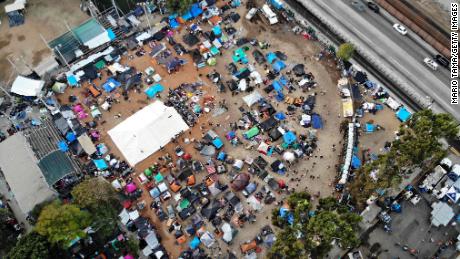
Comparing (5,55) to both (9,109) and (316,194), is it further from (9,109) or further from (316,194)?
(316,194)

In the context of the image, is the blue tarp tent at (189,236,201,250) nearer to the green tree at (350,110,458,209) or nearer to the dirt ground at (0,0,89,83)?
the green tree at (350,110,458,209)

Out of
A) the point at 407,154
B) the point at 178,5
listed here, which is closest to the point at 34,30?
the point at 178,5

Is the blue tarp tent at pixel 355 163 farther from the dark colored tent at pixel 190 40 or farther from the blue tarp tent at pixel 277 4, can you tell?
the dark colored tent at pixel 190 40

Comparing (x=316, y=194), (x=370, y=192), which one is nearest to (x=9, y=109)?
(x=316, y=194)

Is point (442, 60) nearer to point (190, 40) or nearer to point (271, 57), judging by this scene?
point (271, 57)

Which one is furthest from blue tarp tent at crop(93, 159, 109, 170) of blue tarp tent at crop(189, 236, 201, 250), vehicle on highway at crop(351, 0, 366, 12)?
vehicle on highway at crop(351, 0, 366, 12)
